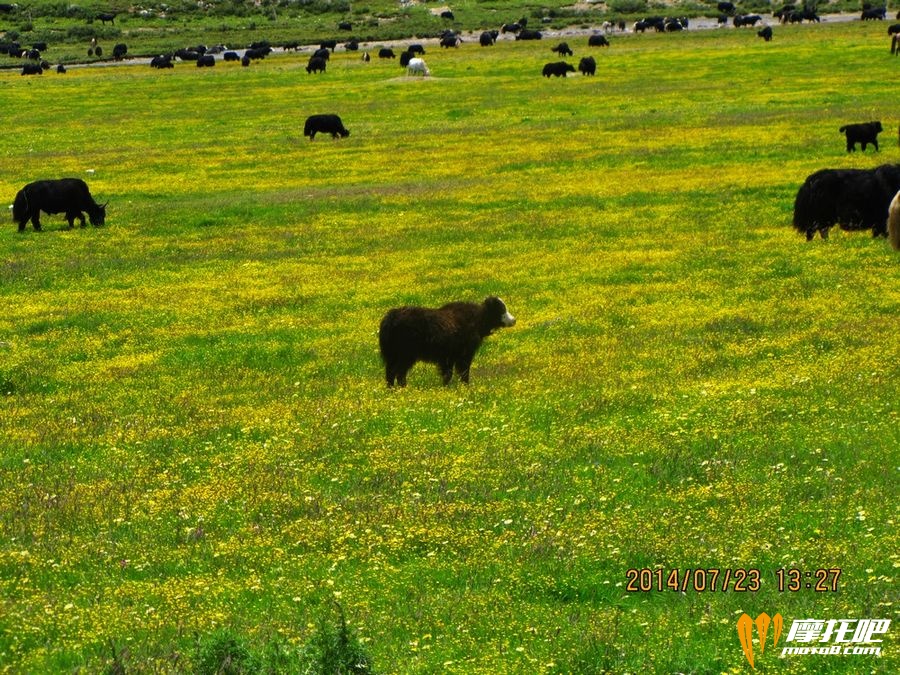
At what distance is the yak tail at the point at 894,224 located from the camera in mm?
22589

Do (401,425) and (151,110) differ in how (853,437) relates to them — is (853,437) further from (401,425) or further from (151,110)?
(151,110)

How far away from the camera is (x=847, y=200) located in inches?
985

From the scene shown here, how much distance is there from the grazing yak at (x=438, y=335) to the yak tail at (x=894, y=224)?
934 cm

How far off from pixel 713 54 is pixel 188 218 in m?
60.0

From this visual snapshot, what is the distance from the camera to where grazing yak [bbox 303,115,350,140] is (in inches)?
1984

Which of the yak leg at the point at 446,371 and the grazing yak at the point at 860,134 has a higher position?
the grazing yak at the point at 860,134

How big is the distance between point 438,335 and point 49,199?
64.7 ft

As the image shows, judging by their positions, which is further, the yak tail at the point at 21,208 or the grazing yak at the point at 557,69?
Result: the grazing yak at the point at 557,69

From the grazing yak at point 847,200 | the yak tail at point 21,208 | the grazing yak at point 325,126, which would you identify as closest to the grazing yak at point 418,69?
the grazing yak at point 325,126

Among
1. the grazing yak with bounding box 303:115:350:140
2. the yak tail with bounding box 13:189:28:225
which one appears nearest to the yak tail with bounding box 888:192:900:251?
the yak tail with bounding box 13:189:28:225

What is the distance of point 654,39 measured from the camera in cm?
11044

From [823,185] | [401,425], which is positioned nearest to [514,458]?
[401,425]

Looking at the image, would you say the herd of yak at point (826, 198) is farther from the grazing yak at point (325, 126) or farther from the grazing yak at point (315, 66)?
the grazing yak at point (315, 66)

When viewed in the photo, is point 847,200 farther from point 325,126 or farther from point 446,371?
point 325,126
